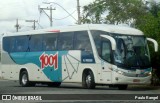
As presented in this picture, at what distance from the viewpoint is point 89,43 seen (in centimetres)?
2569

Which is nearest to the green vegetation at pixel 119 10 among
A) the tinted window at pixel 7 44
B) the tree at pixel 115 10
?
the tree at pixel 115 10

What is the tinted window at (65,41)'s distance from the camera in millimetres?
27219

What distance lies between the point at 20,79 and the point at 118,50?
9.23m

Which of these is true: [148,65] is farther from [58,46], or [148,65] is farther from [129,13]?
[129,13]

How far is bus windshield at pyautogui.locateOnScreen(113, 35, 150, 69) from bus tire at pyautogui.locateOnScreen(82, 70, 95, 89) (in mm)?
1925

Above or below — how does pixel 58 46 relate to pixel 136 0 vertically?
below

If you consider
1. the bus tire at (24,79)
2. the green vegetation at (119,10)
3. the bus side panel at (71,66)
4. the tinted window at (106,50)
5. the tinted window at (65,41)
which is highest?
the green vegetation at (119,10)

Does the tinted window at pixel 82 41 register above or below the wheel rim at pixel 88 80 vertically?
above

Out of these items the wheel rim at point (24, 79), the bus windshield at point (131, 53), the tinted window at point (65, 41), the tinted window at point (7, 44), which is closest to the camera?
the bus windshield at point (131, 53)

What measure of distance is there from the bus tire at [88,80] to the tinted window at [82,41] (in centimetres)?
135

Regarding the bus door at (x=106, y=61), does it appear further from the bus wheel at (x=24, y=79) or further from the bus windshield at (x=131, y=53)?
the bus wheel at (x=24, y=79)

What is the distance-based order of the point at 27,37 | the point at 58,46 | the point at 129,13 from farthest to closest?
the point at 129,13
the point at 27,37
the point at 58,46

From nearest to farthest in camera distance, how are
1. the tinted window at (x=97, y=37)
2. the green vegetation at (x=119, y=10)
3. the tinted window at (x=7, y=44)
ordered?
the tinted window at (x=97, y=37) → the tinted window at (x=7, y=44) → the green vegetation at (x=119, y=10)

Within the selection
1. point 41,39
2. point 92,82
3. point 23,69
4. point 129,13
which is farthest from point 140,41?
→ point 129,13
